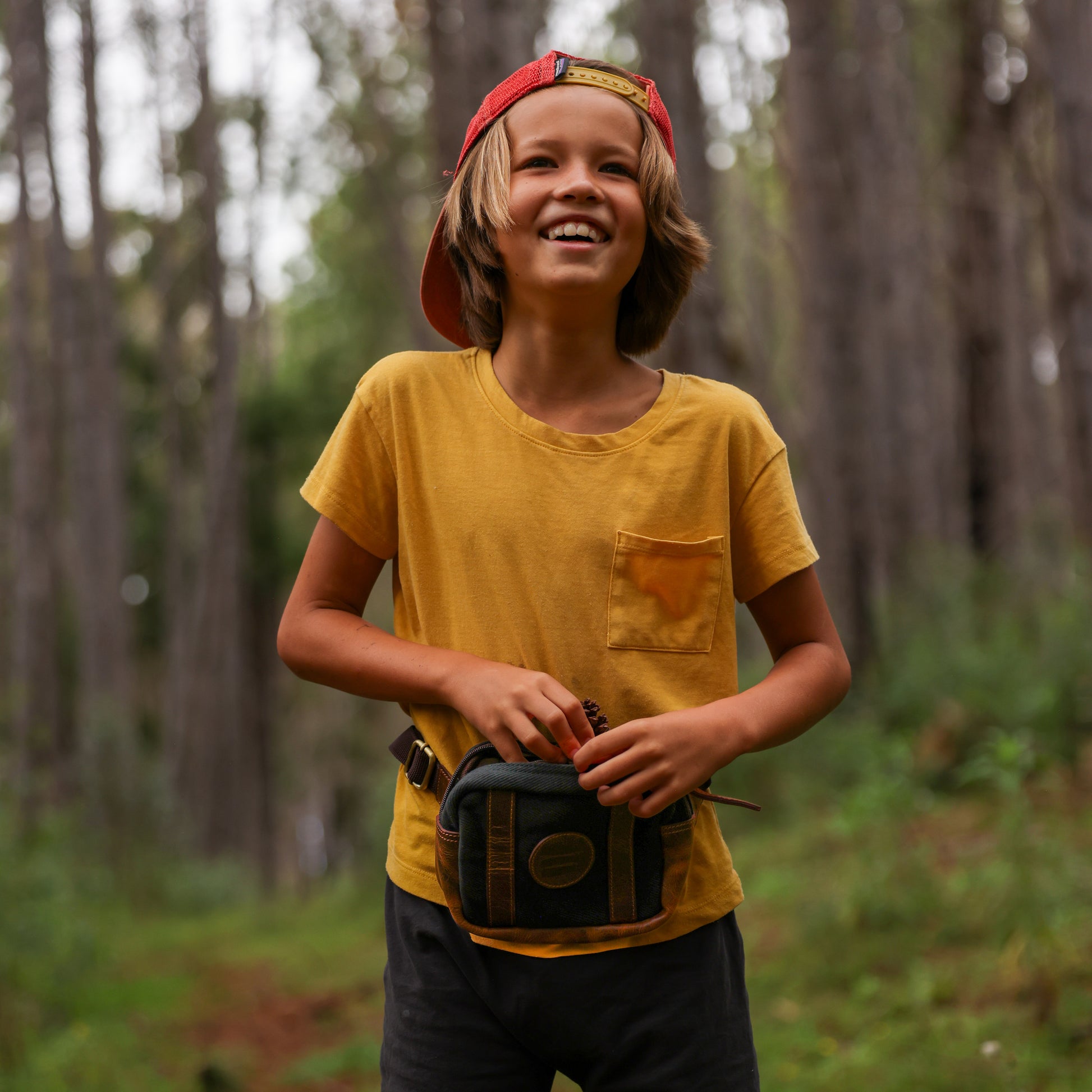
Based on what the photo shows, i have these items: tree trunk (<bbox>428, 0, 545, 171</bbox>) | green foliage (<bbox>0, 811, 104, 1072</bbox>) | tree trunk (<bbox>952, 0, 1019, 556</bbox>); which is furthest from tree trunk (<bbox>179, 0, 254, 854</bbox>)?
tree trunk (<bbox>428, 0, 545, 171</bbox>)

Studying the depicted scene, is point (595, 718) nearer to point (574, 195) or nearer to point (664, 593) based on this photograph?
point (664, 593)

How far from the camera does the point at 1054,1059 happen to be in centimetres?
341

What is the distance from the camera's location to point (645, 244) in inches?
76.6

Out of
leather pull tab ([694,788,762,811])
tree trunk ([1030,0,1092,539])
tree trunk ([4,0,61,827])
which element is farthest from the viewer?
tree trunk ([4,0,61,827])

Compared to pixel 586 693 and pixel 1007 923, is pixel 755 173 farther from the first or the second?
pixel 586 693

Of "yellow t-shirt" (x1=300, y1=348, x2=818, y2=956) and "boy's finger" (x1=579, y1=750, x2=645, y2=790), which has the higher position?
"yellow t-shirt" (x1=300, y1=348, x2=818, y2=956)

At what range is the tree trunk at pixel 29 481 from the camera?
1372 cm

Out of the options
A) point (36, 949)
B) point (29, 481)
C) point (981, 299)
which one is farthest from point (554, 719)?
point (29, 481)

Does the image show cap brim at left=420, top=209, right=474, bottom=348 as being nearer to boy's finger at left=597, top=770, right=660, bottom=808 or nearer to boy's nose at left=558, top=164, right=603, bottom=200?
boy's nose at left=558, top=164, right=603, bottom=200

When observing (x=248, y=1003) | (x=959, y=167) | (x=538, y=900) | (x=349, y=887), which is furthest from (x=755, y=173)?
(x=538, y=900)

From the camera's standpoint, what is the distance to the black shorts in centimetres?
171

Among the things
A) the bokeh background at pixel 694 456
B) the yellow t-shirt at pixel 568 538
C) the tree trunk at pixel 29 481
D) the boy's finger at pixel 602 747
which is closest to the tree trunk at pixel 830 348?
the bokeh background at pixel 694 456

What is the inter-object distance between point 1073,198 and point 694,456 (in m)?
5.62

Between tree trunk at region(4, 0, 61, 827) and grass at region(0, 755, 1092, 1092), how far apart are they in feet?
23.0
